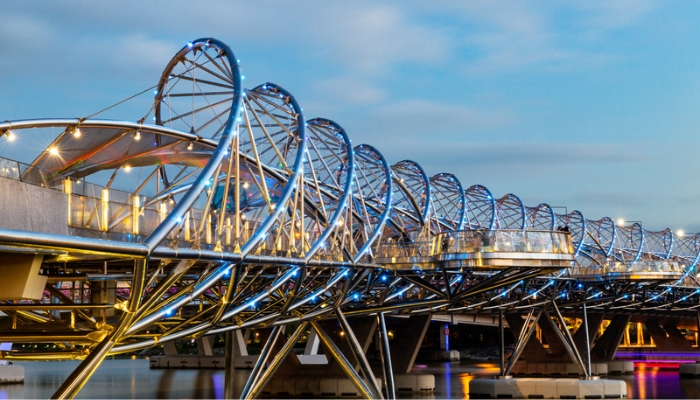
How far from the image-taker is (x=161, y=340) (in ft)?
114

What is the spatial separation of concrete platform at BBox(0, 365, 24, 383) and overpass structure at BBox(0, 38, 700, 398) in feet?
85.1

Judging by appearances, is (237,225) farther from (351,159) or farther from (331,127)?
(331,127)

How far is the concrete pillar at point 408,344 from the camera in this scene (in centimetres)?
7269

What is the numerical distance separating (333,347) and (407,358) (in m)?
21.1

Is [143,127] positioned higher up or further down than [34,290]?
higher up

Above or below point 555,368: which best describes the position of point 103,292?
above

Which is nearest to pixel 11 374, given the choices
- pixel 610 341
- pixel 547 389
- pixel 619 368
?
pixel 547 389

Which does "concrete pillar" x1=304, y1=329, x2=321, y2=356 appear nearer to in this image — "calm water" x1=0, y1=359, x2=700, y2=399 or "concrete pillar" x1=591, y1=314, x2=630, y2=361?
"calm water" x1=0, y1=359, x2=700, y2=399

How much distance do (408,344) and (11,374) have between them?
33062 millimetres

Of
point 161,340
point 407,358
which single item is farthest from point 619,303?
point 161,340

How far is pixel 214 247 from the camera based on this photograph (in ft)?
104

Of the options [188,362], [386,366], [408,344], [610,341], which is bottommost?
[188,362]

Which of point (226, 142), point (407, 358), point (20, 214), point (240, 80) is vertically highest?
point (240, 80)

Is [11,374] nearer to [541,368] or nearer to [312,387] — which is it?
[312,387]
